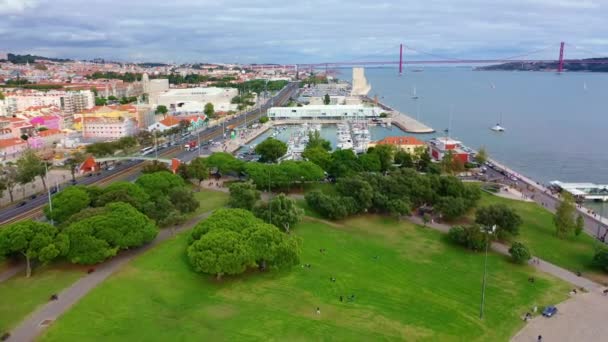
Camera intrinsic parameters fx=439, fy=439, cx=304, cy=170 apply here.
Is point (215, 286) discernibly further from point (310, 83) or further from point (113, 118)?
point (310, 83)

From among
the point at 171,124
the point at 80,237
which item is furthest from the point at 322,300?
the point at 171,124

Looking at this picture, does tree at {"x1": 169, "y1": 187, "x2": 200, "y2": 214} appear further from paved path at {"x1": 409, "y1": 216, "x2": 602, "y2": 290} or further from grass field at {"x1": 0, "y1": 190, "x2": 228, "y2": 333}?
paved path at {"x1": 409, "y1": 216, "x2": 602, "y2": 290}

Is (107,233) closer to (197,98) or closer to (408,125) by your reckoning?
(408,125)

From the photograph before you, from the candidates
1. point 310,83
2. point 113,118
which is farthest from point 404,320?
point 310,83

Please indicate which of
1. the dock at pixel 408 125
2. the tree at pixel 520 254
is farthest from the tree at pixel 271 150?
the dock at pixel 408 125

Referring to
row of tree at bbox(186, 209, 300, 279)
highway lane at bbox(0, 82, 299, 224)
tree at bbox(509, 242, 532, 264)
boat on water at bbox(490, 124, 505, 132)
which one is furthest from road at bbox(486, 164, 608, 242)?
highway lane at bbox(0, 82, 299, 224)

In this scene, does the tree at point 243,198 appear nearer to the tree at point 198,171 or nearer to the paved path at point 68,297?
the paved path at point 68,297
